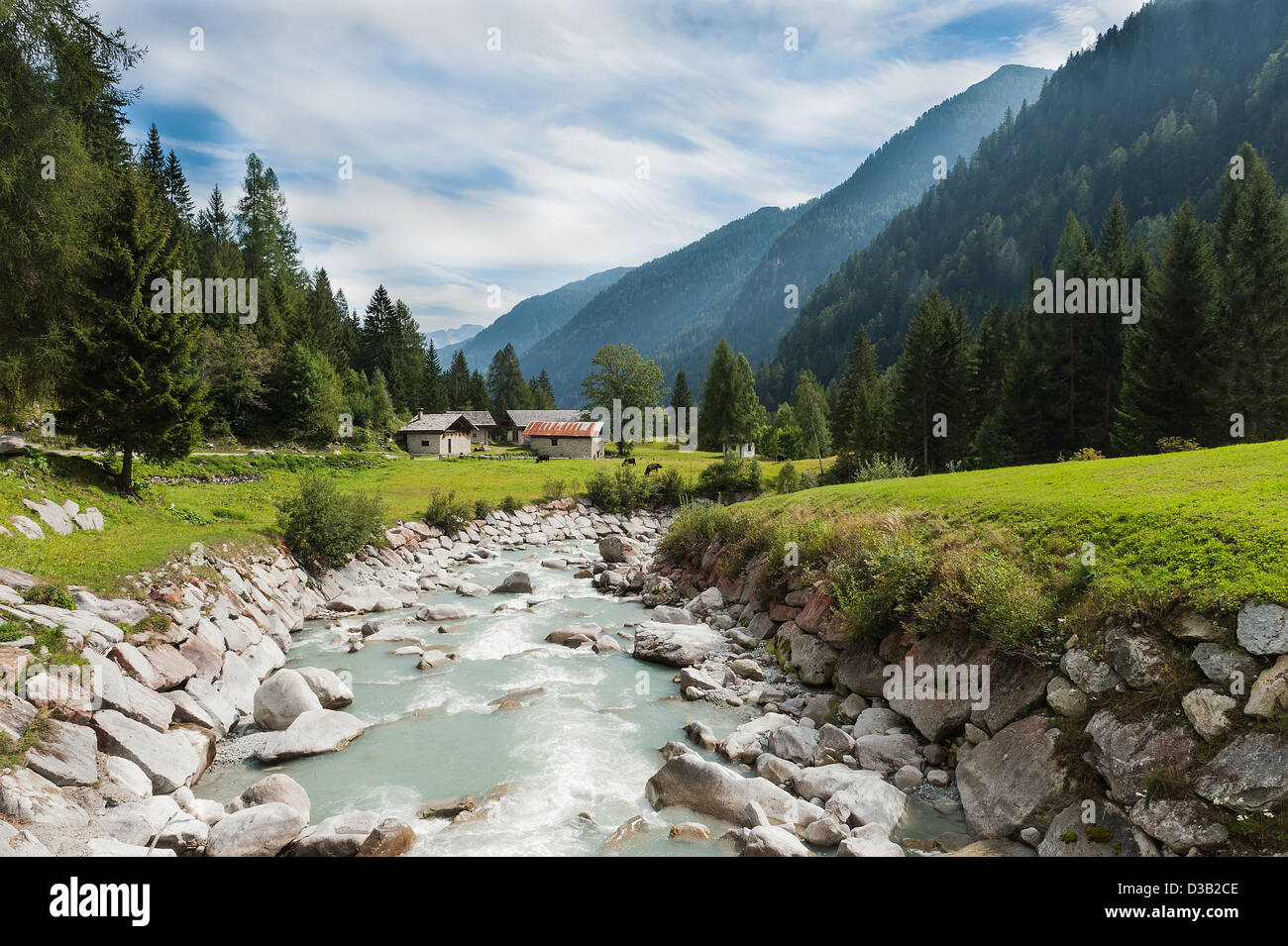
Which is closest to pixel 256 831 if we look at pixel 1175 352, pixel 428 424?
pixel 1175 352

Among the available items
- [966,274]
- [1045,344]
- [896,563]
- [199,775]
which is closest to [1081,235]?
[1045,344]

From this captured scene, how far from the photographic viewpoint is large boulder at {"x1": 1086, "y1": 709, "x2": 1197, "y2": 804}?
6586mm

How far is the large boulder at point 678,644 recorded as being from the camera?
15922 mm

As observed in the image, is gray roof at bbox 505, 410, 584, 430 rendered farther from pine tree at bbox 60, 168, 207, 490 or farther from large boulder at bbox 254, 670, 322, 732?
large boulder at bbox 254, 670, 322, 732

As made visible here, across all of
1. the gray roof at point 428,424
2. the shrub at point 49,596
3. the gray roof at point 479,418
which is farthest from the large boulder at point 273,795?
the gray roof at point 479,418

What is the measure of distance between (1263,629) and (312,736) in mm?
13509

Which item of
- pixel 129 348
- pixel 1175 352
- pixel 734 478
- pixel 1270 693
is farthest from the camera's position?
pixel 734 478

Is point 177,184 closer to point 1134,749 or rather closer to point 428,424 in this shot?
point 428,424

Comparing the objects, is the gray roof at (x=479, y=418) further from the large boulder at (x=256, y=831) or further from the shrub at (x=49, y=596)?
the large boulder at (x=256, y=831)

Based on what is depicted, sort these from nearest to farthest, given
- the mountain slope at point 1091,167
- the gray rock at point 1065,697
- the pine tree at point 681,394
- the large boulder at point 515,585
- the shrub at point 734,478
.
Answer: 1. the gray rock at point 1065,697
2. the large boulder at point 515,585
3. the shrub at point 734,478
4. the pine tree at point 681,394
5. the mountain slope at point 1091,167

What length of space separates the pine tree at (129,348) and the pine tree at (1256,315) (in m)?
47.8

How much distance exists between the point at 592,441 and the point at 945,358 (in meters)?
43.0

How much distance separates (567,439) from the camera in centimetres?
8044
